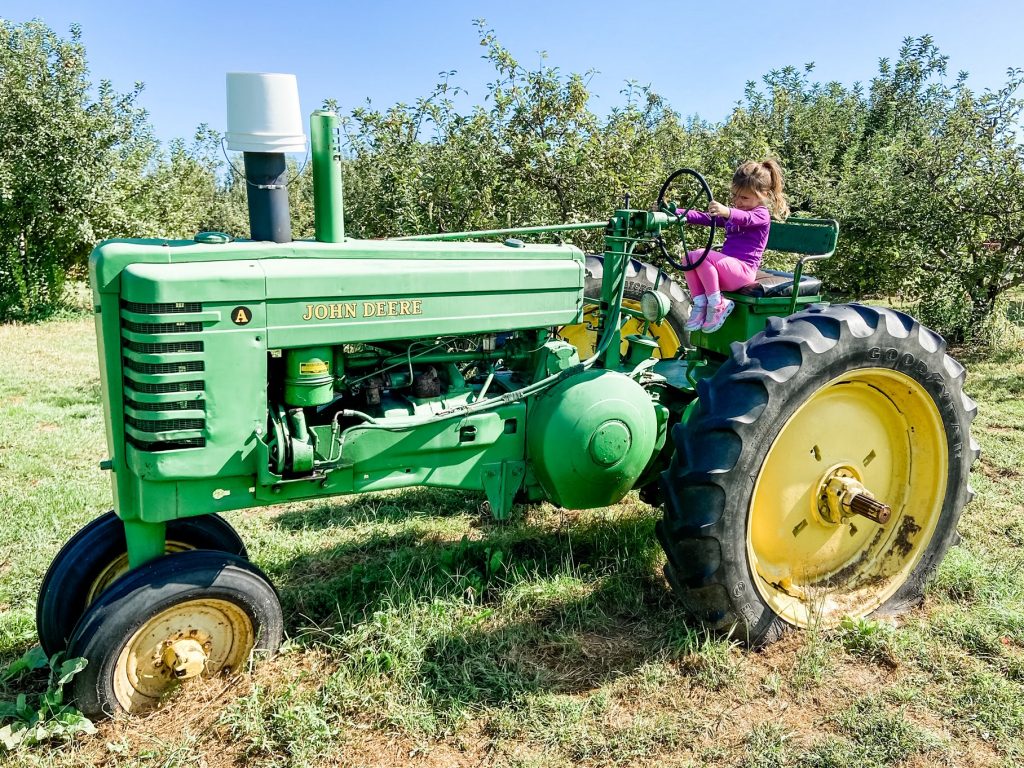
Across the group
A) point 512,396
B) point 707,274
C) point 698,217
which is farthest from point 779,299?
point 512,396

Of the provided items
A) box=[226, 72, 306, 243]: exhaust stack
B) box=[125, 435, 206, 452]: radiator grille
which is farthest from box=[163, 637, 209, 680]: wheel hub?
box=[226, 72, 306, 243]: exhaust stack

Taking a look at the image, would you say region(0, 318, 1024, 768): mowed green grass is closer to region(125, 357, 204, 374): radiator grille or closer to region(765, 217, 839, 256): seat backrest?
region(125, 357, 204, 374): radiator grille

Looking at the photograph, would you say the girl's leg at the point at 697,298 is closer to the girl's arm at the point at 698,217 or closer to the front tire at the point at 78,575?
the girl's arm at the point at 698,217

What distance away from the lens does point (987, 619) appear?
321 cm

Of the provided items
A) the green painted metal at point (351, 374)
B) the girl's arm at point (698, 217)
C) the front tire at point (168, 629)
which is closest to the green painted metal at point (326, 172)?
the green painted metal at point (351, 374)

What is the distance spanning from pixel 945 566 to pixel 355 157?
6463mm

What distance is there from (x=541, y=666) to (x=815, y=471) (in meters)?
1.37

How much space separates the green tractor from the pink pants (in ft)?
0.48

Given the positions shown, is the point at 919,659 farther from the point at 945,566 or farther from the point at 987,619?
the point at 945,566

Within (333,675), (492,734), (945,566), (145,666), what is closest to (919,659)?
(945,566)

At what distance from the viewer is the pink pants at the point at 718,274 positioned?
3.62 m

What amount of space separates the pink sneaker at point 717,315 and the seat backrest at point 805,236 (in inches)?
22.0

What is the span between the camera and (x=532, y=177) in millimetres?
7172

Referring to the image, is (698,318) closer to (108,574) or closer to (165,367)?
(165,367)
